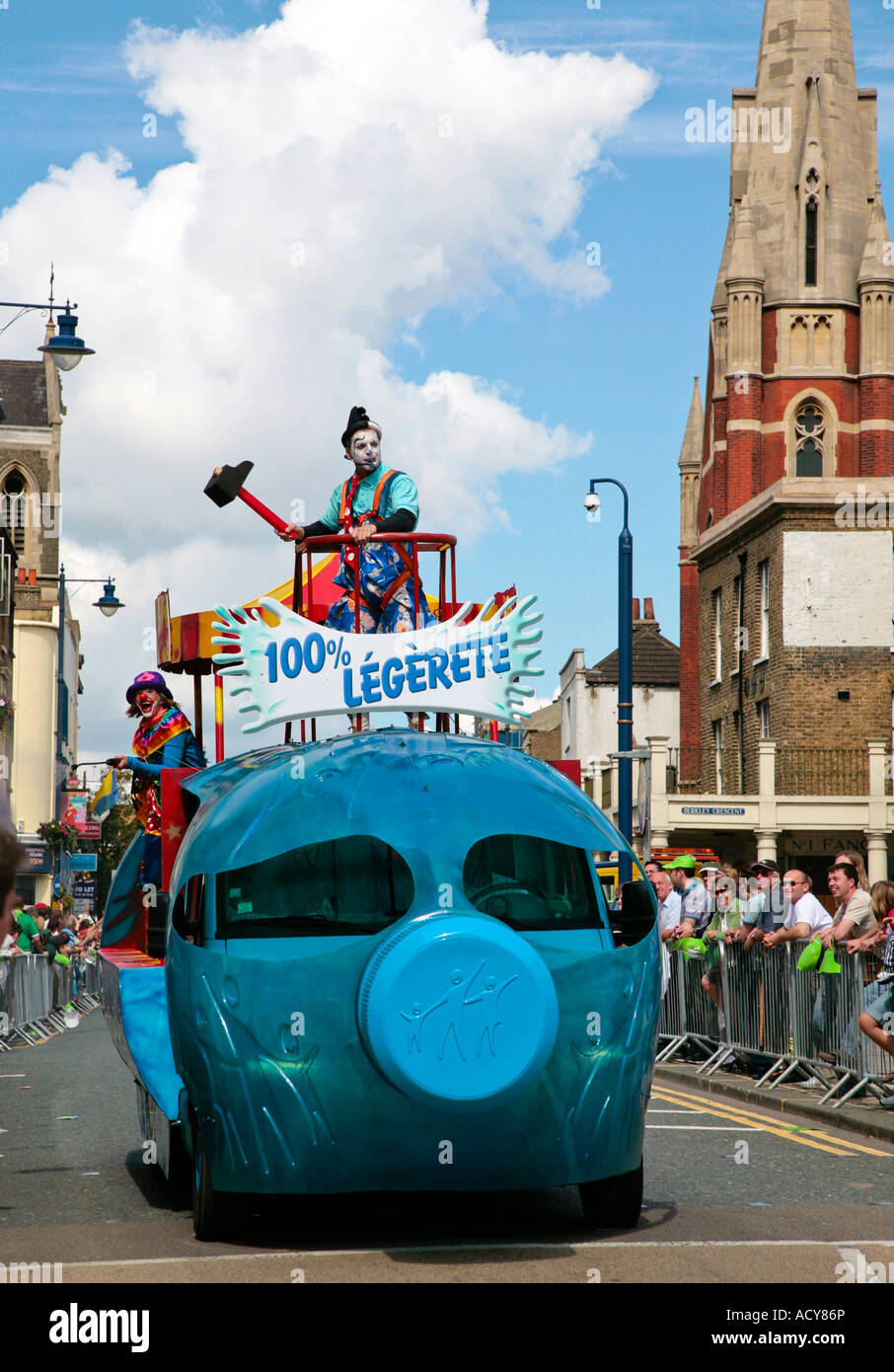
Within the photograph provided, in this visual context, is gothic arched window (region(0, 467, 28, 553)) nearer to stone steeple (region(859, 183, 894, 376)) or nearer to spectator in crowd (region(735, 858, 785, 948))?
stone steeple (region(859, 183, 894, 376))

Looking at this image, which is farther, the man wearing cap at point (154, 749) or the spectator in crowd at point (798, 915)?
the spectator in crowd at point (798, 915)

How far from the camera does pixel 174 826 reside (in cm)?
889

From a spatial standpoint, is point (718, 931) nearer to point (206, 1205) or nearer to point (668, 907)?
point (668, 907)

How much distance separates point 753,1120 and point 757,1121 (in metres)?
0.06

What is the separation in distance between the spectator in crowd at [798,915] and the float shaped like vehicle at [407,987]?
26.1 ft

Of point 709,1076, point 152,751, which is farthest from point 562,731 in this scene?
point 152,751

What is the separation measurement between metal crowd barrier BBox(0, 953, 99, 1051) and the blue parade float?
12.0m

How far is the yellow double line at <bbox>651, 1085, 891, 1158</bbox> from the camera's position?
11.5 meters

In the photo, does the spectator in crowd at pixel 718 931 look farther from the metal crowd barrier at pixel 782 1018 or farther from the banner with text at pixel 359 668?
the banner with text at pixel 359 668

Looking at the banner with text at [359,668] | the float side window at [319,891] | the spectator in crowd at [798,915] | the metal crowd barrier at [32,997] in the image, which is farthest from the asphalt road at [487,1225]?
the metal crowd barrier at [32,997]

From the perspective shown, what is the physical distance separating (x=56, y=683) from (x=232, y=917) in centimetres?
6940

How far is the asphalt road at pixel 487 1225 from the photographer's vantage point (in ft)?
21.7

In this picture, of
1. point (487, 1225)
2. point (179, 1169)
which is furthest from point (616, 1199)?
point (179, 1169)

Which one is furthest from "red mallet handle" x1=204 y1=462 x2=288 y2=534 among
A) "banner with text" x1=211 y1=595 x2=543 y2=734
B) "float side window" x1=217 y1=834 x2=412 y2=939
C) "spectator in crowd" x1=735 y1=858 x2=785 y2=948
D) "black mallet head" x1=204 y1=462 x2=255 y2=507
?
"spectator in crowd" x1=735 y1=858 x2=785 y2=948
